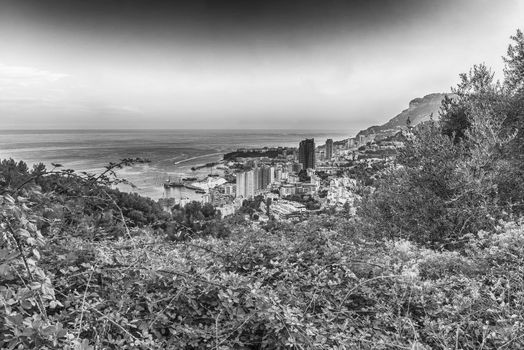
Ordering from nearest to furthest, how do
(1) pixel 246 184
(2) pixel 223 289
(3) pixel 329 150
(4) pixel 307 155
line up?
1. (2) pixel 223 289
2. (1) pixel 246 184
3. (4) pixel 307 155
4. (3) pixel 329 150

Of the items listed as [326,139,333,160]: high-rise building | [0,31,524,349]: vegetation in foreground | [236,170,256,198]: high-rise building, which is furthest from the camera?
[326,139,333,160]: high-rise building

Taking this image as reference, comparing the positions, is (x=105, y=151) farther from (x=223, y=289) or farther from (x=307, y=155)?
(x=307, y=155)

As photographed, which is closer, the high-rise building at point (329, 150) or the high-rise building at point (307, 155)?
the high-rise building at point (307, 155)

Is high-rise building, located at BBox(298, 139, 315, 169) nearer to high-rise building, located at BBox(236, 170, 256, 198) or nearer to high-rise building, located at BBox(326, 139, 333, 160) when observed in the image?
high-rise building, located at BBox(326, 139, 333, 160)

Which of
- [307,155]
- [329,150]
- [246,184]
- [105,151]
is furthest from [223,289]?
[329,150]

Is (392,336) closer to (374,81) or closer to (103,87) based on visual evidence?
(103,87)

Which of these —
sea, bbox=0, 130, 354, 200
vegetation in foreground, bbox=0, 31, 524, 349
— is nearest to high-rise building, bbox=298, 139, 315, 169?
sea, bbox=0, 130, 354, 200

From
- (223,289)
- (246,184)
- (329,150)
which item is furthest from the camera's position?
(329,150)

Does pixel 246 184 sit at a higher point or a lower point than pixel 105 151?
lower

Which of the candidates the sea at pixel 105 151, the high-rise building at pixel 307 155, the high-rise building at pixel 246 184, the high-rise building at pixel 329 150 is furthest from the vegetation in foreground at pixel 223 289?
the high-rise building at pixel 329 150

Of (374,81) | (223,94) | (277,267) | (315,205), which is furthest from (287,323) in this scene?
(223,94)

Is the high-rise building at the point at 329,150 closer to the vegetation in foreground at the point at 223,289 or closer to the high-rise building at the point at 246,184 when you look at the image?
the high-rise building at the point at 246,184

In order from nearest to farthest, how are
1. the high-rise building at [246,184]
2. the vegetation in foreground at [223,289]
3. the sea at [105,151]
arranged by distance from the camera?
the vegetation in foreground at [223,289], the sea at [105,151], the high-rise building at [246,184]
